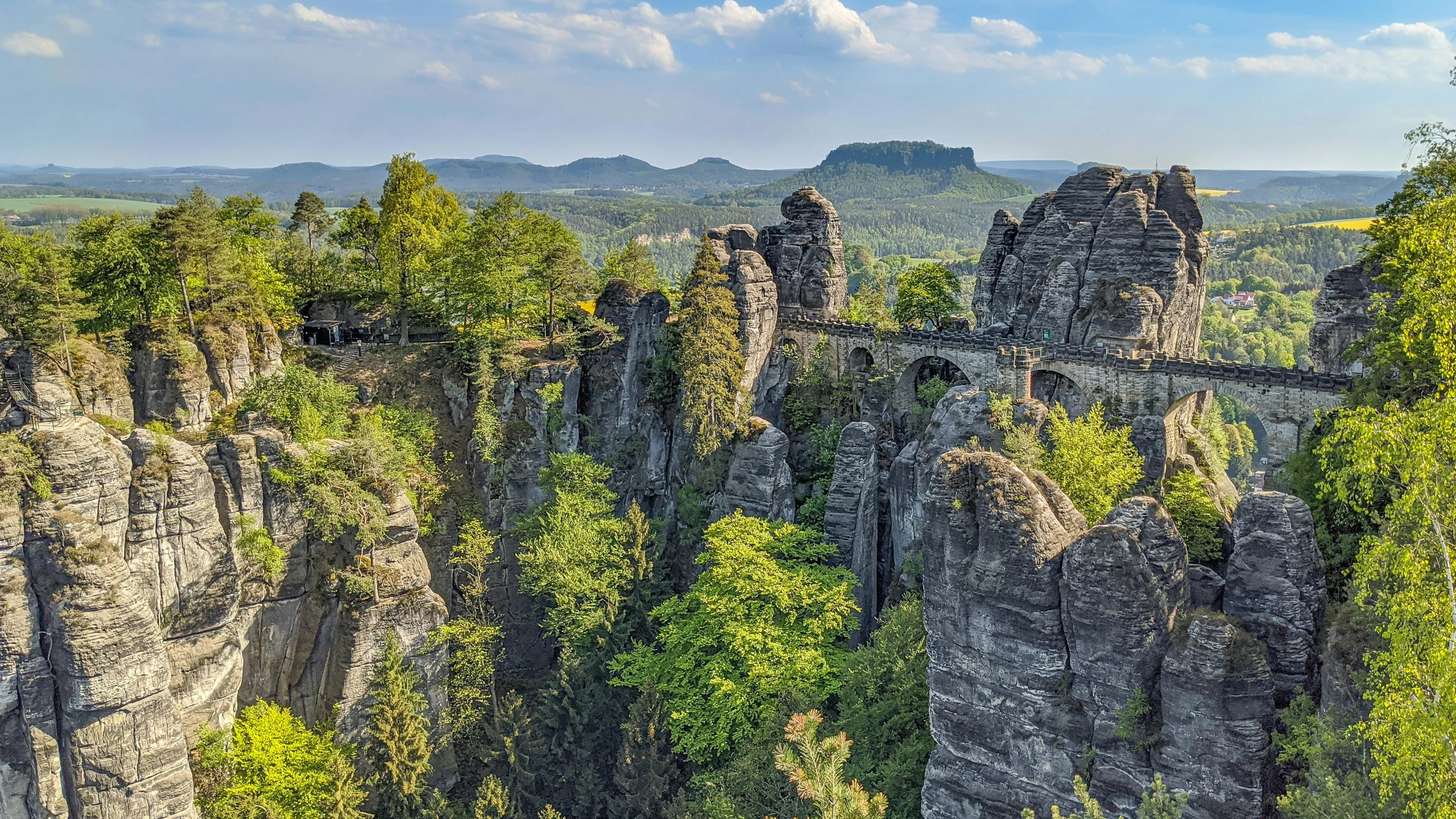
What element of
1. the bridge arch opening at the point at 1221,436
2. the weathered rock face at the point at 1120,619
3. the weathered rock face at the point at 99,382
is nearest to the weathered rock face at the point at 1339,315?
the bridge arch opening at the point at 1221,436

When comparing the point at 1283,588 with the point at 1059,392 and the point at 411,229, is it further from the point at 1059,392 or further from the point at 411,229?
the point at 411,229

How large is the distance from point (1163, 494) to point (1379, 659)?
1566cm

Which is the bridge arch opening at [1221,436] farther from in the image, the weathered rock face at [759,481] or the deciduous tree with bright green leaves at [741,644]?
the weathered rock face at [759,481]

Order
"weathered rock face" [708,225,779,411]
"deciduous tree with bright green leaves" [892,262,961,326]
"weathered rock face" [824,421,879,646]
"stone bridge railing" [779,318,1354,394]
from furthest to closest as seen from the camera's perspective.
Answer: "deciduous tree with bright green leaves" [892,262,961,326]
"weathered rock face" [708,225,779,411]
"weathered rock face" [824,421,879,646]
"stone bridge railing" [779,318,1354,394]

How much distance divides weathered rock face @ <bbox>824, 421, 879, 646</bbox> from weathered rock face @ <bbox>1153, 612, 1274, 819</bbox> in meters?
17.8

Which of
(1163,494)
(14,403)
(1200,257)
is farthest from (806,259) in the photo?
(14,403)

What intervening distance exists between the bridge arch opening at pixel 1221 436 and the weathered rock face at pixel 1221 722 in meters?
10.9

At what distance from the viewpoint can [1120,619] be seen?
793 inches

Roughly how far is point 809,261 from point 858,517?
652 inches

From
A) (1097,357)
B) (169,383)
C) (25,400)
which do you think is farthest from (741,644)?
(25,400)

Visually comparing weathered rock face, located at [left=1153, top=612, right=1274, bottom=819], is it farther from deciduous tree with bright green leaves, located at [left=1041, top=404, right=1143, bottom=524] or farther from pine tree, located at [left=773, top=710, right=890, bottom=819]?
pine tree, located at [left=773, top=710, right=890, bottom=819]

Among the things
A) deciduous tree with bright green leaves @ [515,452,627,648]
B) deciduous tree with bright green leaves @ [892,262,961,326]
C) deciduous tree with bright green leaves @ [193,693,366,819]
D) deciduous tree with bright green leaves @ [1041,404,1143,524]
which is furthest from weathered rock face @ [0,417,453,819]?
deciduous tree with bright green leaves @ [892,262,961,326]

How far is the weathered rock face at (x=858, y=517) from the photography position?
36.9 m

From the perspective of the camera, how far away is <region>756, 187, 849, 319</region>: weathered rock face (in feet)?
156
